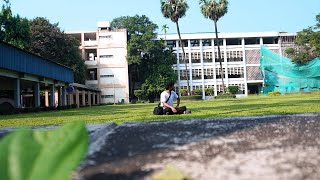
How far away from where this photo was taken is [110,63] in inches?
2203

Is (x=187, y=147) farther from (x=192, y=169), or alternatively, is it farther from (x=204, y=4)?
(x=204, y=4)

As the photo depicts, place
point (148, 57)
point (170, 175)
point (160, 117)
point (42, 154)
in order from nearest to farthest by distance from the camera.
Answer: point (42, 154) → point (170, 175) → point (160, 117) → point (148, 57)

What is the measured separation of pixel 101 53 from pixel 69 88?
23221mm

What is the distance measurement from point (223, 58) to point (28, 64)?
43.9 m

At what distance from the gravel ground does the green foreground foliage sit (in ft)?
1.05

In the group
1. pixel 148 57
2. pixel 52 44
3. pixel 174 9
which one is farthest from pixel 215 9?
pixel 52 44

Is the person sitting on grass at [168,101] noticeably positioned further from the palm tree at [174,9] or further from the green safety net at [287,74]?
the green safety net at [287,74]

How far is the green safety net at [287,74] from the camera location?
4794 cm

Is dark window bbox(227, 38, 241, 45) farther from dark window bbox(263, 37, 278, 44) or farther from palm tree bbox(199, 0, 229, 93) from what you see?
palm tree bbox(199, 0, 229, 93)

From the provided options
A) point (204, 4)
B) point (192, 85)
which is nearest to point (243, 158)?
point (204, 4)

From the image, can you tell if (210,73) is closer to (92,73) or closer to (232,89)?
(232,89)

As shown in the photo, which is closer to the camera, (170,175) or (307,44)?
(170,175)

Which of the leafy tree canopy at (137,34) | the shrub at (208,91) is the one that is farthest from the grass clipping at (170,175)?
the shrub at (208,91)

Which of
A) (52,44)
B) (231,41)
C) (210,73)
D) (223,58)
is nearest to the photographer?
(52,44)
